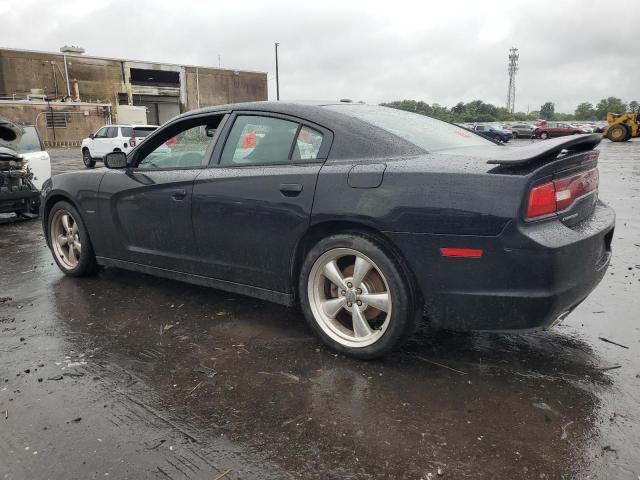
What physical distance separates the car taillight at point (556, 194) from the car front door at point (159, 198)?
2.24 metres

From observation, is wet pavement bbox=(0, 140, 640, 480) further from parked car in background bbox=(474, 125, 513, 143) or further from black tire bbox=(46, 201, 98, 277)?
parked car in background bbox=(474, 125, 513, 143)

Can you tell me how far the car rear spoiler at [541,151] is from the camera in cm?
255

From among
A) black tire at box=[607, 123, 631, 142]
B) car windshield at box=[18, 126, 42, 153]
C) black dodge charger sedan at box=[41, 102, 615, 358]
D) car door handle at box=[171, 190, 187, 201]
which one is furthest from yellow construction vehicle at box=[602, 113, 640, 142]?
car door handle at box=[171, 190, 187, 201]

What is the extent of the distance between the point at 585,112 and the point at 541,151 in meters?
108

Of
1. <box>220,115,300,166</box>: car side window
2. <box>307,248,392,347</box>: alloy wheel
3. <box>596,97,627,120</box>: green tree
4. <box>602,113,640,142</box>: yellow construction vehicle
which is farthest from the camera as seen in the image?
<box>596,97,627,120</box>: green tree

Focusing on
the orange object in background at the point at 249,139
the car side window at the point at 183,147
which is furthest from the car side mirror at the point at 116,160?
the orange object in background at the point at 249,139

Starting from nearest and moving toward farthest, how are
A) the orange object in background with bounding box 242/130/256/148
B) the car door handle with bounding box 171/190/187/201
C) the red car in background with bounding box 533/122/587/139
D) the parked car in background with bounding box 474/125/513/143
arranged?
the orange object in background with bounding box 242/130/256/148, the car door handle with bounding box 171/190/187/201, the parked car in background with bounding box 474/125/513/143, the red car in background with bounding box 533/122/587/139

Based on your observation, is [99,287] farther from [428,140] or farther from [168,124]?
[428,140]

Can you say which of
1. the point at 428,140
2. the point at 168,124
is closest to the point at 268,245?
the point at 428,140

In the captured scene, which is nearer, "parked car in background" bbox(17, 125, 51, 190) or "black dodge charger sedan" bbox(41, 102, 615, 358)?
"black dodge charger sedan" bbox(41, 102, 615, 358)

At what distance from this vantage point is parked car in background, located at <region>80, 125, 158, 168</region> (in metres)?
21.0

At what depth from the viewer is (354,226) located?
3037 millimetres

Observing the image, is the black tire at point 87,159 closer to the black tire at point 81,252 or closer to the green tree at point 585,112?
the black tire at point 81,252

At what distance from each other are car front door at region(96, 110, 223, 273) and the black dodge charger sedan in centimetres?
1
